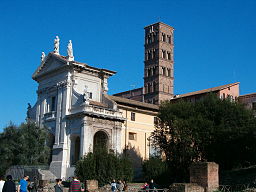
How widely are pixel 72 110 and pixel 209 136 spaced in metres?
15.9

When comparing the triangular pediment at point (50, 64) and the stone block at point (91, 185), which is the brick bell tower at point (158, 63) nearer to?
the triangular pediment at point (50, 64)

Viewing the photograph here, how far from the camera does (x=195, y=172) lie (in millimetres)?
17266

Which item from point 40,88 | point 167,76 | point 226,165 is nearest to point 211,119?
point 226,165

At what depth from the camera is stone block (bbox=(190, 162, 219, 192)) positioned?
16688mm

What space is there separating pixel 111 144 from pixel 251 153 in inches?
594

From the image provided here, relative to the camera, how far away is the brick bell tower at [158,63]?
71.6 m

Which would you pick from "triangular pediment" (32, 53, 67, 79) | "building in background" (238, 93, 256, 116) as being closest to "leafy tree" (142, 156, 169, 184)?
"triangular pediment" (32, 53, 67, 79)

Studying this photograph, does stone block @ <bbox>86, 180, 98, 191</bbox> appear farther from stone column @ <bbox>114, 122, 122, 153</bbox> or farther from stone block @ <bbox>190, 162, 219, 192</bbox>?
stone column @ <bbox>114, 122, 122, 153</bbox>

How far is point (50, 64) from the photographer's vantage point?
A: 46.2 m

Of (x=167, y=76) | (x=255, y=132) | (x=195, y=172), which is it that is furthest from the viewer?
(x=167, y=76)

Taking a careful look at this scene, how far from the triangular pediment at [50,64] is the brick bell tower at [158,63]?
28.4 meters

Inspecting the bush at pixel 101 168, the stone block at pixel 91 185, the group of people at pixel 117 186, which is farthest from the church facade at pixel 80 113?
the stone block at pixel 91 185

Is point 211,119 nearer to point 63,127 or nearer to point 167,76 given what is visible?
point 63,127

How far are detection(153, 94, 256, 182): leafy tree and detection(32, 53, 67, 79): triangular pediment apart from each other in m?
15.4
